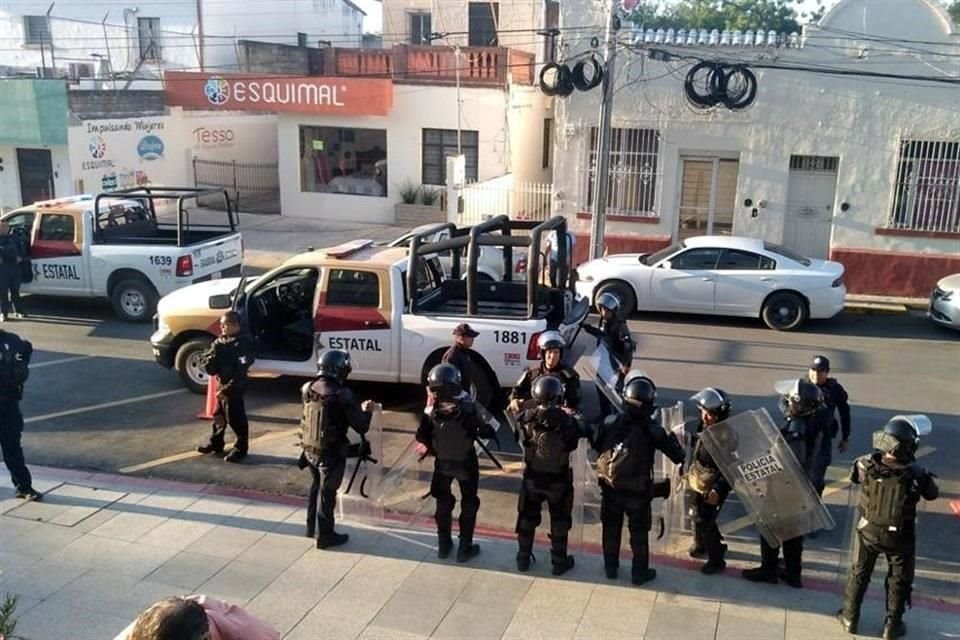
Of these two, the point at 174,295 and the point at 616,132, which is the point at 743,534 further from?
the point at 616,132

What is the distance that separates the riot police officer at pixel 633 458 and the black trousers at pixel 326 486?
1948 mm

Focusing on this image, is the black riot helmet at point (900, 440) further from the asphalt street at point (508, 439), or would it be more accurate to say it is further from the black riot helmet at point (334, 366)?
→ the black riot helmet at point (334, 366)

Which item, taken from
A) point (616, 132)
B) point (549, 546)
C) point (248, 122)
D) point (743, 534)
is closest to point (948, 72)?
point (616, 132)

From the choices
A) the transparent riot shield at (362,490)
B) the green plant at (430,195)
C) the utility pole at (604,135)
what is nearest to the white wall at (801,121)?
the utility pole at (604,135)

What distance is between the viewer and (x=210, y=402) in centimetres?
946

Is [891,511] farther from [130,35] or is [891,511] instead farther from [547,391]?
[130,35]

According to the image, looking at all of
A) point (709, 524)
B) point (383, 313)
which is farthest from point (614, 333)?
point (709, 524)

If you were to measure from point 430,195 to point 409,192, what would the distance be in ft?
1.93

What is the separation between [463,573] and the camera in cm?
650

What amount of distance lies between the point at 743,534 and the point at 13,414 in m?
6.00

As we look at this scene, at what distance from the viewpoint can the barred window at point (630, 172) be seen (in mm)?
17406

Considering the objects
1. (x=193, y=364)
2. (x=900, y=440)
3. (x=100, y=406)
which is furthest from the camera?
(x=193, y=364)

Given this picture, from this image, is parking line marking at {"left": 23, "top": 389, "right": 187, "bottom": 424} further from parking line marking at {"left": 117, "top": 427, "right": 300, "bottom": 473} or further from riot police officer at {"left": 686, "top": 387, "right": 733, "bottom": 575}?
riot police officer at {"left": 686, "top": 387, "right": 733, "bottom": 575}

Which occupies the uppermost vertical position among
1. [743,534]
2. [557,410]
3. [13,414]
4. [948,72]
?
[948,72]
